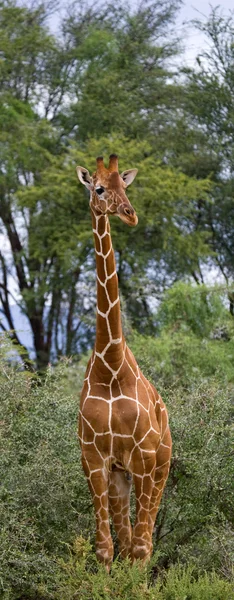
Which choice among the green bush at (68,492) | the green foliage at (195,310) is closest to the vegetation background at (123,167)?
the green foliage at (195,310)

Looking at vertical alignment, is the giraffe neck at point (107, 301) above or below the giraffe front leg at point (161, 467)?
above

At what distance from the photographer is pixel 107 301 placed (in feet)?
23.9

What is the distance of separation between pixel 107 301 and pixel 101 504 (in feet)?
4.57

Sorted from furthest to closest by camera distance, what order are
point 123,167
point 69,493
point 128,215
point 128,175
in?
point 123,167 < point 69,493 < point 128,175 < point 128,215

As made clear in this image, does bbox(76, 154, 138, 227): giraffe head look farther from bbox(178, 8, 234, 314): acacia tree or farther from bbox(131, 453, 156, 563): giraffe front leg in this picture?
bbox(178, 8, 234, 314): acacia tree

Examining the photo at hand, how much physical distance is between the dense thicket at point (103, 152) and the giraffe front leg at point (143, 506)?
18397mm

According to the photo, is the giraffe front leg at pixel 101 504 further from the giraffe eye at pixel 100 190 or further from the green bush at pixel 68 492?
the giraffe eye at pixel 100 190

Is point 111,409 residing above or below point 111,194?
below

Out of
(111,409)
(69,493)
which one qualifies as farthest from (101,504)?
(69,493)

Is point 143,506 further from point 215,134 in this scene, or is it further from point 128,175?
point 215,134

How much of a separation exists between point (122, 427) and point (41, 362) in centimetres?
2225

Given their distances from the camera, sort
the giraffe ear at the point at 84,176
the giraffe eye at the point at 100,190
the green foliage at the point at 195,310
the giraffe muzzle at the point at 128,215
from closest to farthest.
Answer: the giraffe muzzle at the point at 128,215
the giraffe eye at the point at 100,190
the giraffe ear at the point at 84,176
the green foliage at the point at 195,310

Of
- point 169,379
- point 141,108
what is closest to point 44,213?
point 141,108

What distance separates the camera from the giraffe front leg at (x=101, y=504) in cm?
719
